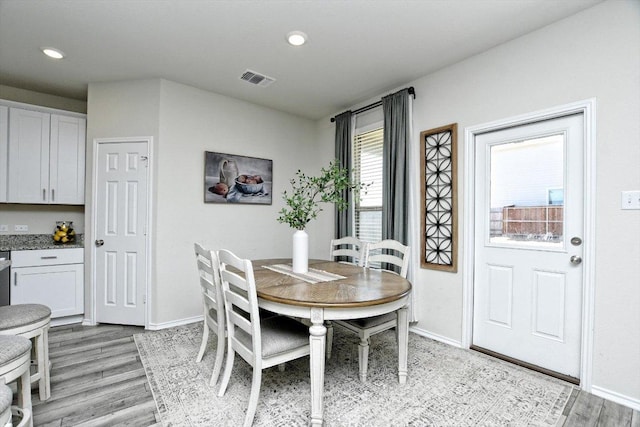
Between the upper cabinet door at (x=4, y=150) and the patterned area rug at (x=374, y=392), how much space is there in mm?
2253

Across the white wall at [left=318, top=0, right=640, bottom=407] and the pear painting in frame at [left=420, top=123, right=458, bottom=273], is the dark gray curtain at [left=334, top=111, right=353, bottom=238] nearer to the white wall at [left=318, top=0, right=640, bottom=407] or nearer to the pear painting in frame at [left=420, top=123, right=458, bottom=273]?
the pear painting in frame at [left=420, top=123, right=458, bottom=273]

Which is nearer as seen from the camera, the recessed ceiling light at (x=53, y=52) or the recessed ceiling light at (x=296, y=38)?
the recessed ceiling light at (x=296, y=38)

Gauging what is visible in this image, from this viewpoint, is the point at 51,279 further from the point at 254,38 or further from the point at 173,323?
the point at 254,38

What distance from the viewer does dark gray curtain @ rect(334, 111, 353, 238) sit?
377 centimetres

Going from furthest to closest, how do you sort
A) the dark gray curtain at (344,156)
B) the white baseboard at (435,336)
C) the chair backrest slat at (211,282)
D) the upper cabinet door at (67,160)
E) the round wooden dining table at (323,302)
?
1. the dark gray curtain at (344,156)
2. the upper cabinet door at (67,160)
3. the white baseboard at (435,336)
4. the chair backrest slat at (211,282)
5. the round wooden dining table at (323,302)

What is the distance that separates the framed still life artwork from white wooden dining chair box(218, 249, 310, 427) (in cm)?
182

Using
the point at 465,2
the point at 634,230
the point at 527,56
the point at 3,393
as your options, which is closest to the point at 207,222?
the point at 3,393

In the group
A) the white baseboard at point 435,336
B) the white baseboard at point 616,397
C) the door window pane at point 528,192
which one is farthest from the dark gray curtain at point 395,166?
the white baseboard at point 616,397

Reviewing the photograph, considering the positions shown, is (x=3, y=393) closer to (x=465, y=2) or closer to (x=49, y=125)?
(x=465, y=2)

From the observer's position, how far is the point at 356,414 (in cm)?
177

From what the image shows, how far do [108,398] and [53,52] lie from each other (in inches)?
113

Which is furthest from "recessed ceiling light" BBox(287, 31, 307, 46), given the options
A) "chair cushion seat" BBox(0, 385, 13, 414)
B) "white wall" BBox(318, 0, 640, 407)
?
"chair cushion seat" BBox(0, 385, 13, 414)

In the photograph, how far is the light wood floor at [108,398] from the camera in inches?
68.1

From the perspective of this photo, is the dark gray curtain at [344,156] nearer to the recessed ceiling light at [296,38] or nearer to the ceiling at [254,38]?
the ceiling at [254,38]
